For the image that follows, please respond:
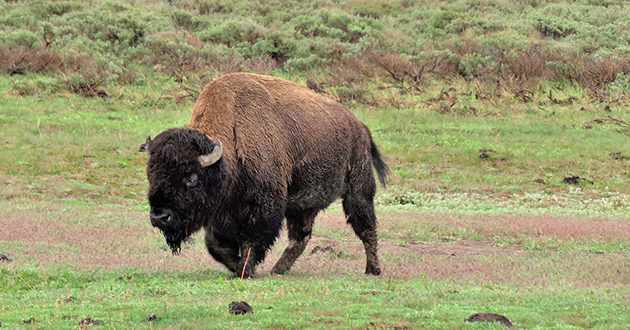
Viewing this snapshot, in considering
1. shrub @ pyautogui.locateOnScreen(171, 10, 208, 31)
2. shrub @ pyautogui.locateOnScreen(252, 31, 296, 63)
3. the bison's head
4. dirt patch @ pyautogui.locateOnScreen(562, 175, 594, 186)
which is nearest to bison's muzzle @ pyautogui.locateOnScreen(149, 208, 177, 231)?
the bison's head

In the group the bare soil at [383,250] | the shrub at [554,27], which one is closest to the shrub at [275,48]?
the shrub at [554,27]

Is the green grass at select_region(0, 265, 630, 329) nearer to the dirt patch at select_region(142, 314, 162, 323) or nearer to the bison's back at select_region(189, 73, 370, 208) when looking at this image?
the dirt patch at select_region(142, 314, 162, 323)

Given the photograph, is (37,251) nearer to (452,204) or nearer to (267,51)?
(452,204)

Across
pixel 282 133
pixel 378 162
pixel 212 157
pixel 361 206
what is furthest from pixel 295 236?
pixel 212 157

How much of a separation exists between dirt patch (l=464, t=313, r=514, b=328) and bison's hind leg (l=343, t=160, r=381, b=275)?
448cm

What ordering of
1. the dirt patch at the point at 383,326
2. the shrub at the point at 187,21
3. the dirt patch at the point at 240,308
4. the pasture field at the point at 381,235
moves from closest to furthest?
the dirt patch at the point at 383,326 < the dirt patch at the point at 240,308 < the pasture field at the point at 381,235 < the shrub at the point at 187,21

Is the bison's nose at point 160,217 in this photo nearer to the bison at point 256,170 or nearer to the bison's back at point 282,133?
the bison at point 256,170

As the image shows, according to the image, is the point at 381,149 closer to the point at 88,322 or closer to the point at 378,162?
the point at 378,162

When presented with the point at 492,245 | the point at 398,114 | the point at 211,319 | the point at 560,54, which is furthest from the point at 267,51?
the point at 211,319

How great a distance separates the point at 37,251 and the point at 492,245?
741 centimetres

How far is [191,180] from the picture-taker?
881cm

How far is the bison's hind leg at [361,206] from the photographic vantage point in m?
11.5

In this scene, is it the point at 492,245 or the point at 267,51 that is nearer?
the point at 492,245

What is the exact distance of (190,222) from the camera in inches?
352
